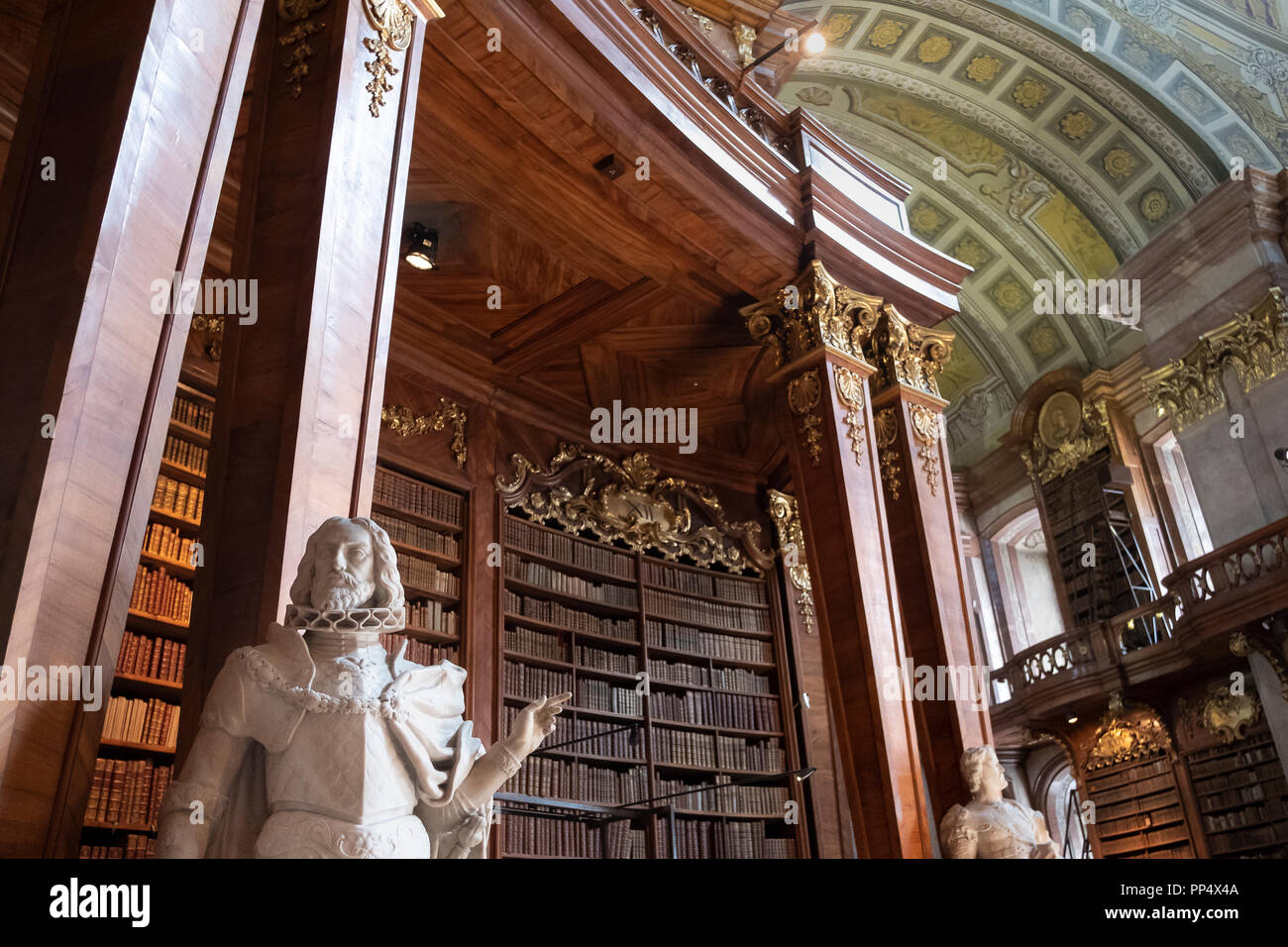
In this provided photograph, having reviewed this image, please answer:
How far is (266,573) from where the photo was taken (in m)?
2.74

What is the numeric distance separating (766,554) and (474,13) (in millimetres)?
5517

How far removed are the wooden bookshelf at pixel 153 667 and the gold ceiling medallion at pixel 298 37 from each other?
1890 mm

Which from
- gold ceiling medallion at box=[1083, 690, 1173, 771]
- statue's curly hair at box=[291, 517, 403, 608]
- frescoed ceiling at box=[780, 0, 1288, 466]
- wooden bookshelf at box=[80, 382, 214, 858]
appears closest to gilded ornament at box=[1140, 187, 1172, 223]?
frescoed ceiling at box=[780, 0, 1288, 466]

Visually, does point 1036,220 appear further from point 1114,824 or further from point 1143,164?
point 1114,824

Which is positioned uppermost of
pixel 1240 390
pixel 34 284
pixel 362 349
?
pixel 1240 390

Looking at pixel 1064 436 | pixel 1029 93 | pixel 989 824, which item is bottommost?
pixel 989 824

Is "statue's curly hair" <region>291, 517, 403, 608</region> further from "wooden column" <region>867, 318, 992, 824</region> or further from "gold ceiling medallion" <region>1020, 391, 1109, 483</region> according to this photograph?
"gold ceiling medallion" <region>1020, 391, 1109, 483</region>

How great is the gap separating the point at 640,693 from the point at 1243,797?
686cm

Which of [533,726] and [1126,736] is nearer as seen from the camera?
[533,726]

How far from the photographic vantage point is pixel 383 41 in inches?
147

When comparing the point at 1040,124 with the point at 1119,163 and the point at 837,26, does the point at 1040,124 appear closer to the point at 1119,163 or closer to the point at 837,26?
the point at 1119,163

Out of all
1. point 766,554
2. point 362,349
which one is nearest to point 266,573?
point 362,349

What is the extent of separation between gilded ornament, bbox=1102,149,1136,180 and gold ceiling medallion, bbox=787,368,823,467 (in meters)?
8.72

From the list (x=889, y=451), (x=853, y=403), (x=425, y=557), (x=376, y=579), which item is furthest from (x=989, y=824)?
(x=425, y=557)
